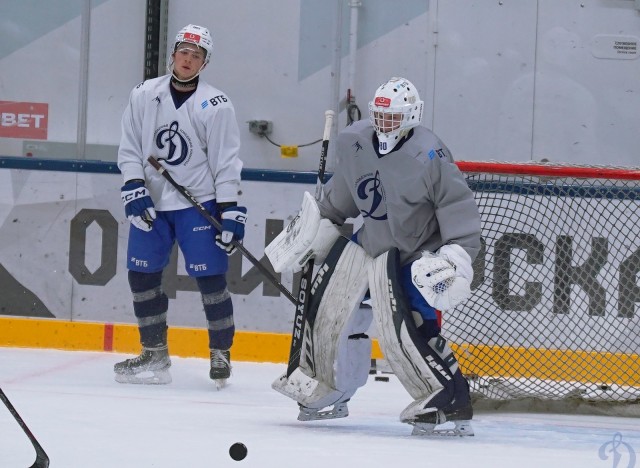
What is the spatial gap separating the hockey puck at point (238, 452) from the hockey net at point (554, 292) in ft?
5.08

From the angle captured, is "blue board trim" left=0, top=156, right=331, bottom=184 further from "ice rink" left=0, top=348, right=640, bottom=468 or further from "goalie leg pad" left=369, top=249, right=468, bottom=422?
"goalie leg pad" left=369, top=249, right=468, bottom=422

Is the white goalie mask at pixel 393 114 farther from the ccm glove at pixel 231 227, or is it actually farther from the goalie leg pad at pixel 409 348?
the ccm glove at pixel 231 227

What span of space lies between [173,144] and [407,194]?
1376 mm

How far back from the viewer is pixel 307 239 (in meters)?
4.02

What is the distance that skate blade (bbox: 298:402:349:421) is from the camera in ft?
13.3

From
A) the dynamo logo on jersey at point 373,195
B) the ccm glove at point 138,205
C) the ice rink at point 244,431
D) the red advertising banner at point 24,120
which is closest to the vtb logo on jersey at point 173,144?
the ccm glove at point 138,205

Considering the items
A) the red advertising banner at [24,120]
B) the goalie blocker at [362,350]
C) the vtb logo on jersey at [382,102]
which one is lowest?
the goalie blocker at [362,350]

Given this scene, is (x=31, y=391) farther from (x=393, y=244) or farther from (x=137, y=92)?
(x=393, y=244)

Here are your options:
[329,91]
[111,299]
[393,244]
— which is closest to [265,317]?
[111,299]

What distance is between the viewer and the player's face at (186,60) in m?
4.80

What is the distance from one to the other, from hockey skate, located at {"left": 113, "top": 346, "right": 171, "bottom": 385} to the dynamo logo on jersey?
1.44 meters

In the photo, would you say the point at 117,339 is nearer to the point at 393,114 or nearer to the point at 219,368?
the point at 219,368

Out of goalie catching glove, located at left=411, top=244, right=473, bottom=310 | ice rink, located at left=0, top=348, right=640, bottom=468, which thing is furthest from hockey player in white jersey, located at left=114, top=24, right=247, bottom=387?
goalie catching glove, located at left=411, top=244, right=473, bottom=310

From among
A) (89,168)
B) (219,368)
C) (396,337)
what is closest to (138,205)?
(219,368)
